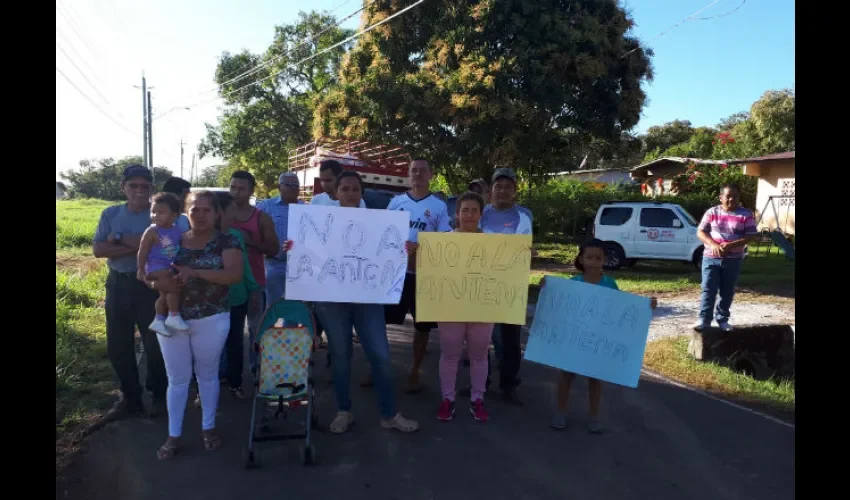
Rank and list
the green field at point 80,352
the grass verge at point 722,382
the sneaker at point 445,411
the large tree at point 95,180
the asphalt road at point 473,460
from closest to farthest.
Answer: the asphalt road at point 473,460 < the sneaker at point 445,411 < the green field at point 80,352 < the grass verge at point 722,382 < the large tree at point 95,180

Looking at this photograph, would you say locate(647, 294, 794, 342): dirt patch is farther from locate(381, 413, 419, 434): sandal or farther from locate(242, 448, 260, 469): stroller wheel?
locate(242, 448, 260, 469): stroller wheel

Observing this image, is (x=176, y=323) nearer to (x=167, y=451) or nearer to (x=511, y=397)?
(x=167, y=451)

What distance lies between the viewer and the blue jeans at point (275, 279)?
519 cm

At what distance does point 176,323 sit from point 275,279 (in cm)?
177

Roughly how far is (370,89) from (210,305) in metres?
9.11

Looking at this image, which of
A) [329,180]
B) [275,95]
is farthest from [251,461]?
[275,95]

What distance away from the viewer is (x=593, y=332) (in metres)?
4.17

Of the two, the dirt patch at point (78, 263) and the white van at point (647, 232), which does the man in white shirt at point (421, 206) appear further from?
the dirt patch at point (78, 263)

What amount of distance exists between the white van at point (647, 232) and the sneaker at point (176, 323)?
1225 cm

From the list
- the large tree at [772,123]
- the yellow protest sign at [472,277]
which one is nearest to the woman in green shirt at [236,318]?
the yellow protest sign at [472,277]

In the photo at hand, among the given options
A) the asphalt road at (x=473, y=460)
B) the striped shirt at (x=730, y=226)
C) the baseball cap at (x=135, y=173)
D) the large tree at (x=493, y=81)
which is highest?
the large tree at (x=493, y=81)

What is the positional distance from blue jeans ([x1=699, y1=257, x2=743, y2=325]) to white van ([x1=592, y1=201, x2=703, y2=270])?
7532 mm

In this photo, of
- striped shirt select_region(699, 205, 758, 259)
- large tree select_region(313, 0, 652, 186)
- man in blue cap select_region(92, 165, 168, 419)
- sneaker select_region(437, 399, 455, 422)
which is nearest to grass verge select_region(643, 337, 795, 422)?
striped shirt select_region(699, 205, 758, 259)
